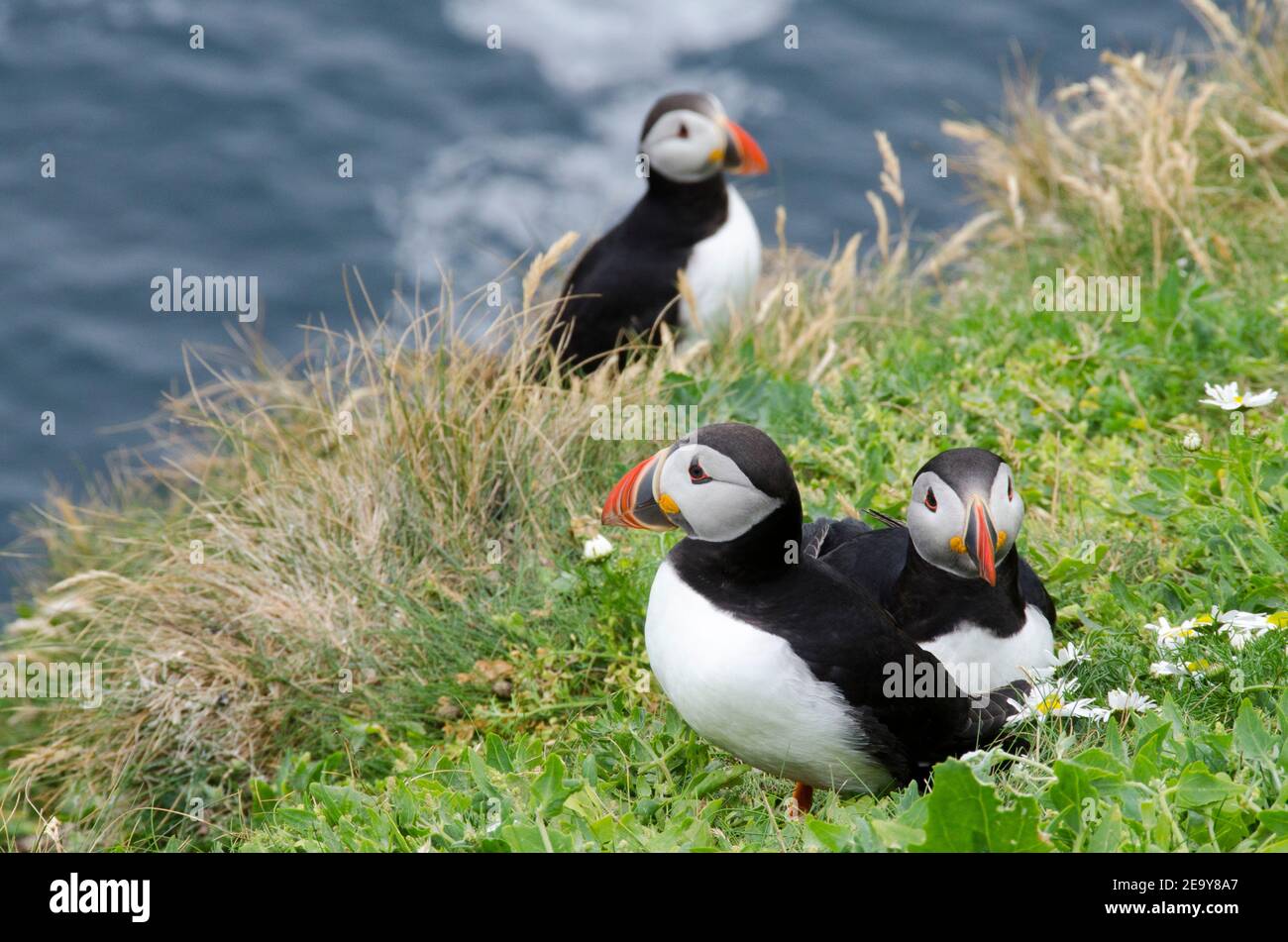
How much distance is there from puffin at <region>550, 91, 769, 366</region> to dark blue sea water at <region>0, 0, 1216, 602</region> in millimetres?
4035

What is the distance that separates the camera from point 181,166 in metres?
12.7

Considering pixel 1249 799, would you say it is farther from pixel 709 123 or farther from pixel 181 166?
pixel 181 166

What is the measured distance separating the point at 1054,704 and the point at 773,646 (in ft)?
2.35

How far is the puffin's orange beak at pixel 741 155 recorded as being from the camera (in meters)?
6.92

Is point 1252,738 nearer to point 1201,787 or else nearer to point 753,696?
point 1201,787

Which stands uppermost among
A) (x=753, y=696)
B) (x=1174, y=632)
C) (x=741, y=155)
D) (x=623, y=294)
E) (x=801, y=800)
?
(x=741, y=155)

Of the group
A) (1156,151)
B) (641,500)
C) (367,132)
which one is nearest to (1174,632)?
(641,500)

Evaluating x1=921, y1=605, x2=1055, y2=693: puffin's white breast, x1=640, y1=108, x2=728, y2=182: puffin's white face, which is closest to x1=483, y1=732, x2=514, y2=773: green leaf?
x1=921, y1=605, x2=1055, y2=693: puffin's white breast

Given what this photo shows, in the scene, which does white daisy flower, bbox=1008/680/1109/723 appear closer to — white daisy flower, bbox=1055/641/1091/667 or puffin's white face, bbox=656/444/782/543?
white daisy flower, bbox=1055/641/1091/667

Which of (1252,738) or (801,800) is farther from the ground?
(1252,738)

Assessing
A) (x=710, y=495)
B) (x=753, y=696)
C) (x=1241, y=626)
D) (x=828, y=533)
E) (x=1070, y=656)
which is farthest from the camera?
(x=828, y=533)

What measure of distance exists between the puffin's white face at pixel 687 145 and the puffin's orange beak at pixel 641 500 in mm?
3366

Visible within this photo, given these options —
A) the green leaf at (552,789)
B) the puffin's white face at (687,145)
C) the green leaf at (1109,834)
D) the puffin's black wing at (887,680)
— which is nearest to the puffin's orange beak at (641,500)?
the puffin's black wing at (887,680)

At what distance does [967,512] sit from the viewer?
12.6ft
